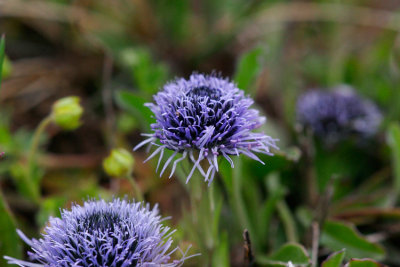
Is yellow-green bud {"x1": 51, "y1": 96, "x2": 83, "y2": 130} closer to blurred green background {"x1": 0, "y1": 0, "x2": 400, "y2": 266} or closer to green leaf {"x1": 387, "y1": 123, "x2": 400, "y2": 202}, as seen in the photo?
blurred green background {"x1": 0, "y1": 0, "x2": 400, "y2": 266}

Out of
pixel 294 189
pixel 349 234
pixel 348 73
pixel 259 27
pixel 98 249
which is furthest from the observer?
pixel 259 27

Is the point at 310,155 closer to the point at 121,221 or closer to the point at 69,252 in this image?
the point at 121,221

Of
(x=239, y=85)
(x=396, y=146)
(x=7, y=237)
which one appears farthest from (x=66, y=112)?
(x=396, y=146)

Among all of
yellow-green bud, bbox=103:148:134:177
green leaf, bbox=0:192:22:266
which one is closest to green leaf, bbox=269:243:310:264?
yellow-green bud, bbox=103:148:134:177

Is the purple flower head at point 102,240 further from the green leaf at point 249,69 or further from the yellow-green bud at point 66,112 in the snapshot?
the green leaf at point 249,69

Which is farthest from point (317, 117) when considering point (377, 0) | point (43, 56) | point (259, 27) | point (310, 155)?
point (377, 0)

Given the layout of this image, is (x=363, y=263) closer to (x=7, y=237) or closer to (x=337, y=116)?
(x=337, y=116)
